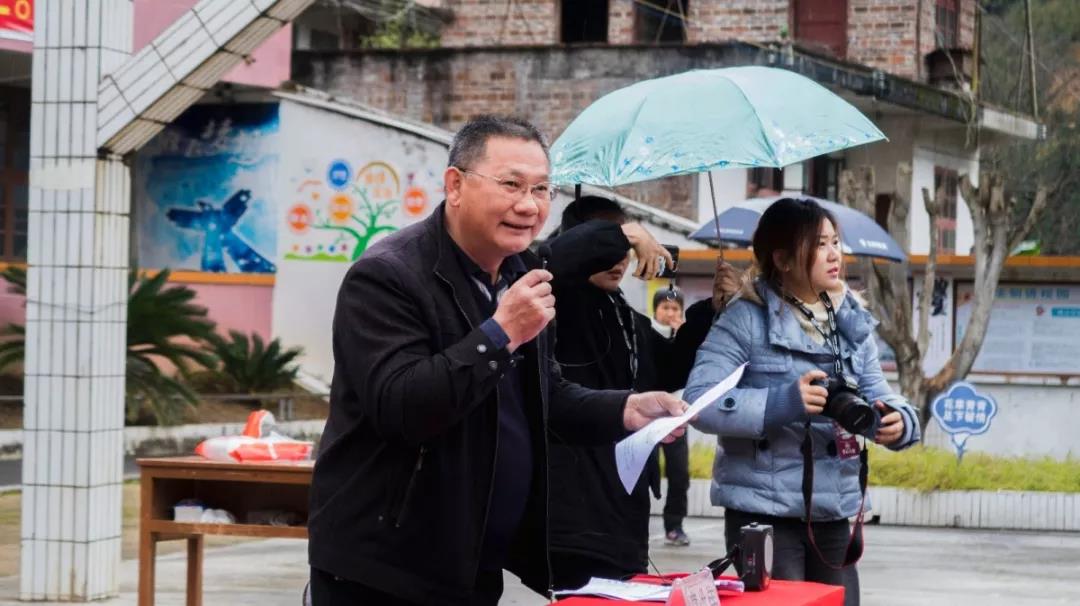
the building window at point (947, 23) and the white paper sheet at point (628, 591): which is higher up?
the building window at point (947, 23)

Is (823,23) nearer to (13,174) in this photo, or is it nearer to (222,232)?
(222,232)

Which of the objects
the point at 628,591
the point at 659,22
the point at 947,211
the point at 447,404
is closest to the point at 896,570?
the point at 628,591

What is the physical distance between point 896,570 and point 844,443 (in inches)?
242

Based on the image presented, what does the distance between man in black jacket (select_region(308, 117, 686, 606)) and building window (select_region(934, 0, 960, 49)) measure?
78.8 feet

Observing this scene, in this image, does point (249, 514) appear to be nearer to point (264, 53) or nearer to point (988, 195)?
point (988, 195)

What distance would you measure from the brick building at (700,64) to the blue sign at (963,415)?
7820 millimetres

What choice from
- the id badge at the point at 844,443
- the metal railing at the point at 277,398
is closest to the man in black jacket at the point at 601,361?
the id badge at the point at 844,443

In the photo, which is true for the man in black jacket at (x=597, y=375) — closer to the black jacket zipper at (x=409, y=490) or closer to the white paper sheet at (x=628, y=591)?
the white paper sheet at (x=628, y=591)

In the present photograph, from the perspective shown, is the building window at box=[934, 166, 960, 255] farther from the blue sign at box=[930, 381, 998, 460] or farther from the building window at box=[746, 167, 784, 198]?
the blue sign at box=[930, 381, 998, 460]

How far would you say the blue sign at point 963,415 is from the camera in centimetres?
1508

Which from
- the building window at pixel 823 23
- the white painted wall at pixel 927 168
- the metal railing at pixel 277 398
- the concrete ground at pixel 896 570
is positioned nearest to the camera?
the concrete ground at pixel 896 570

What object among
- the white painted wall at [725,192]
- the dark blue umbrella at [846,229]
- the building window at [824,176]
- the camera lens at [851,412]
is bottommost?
the camera lens at [851,412]

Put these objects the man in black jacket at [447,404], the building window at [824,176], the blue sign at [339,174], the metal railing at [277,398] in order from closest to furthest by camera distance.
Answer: the man in black jacket at [447,404] → the metal railing at [277,398] → the blue sign at [339,174] → the building window at [824,176]

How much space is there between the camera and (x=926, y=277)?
59.3 ft
